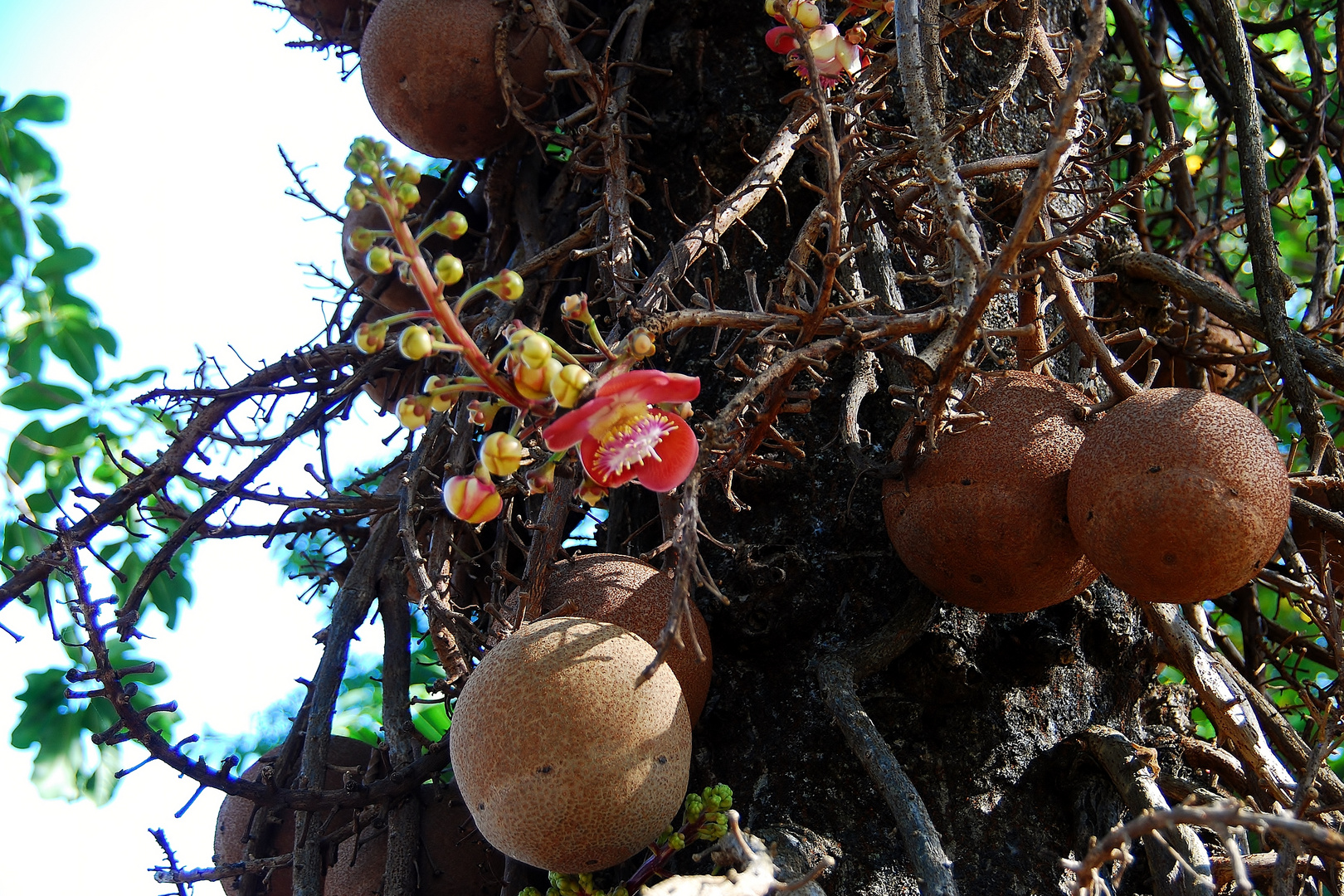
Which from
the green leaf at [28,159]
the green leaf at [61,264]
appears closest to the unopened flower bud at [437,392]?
the green leaf at [61,264]

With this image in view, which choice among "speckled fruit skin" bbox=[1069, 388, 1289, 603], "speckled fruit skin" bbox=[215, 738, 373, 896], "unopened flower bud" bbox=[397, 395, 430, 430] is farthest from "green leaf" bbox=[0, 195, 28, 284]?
"speckled fruit skin" bbox=[1069, 388, 1289, 603]

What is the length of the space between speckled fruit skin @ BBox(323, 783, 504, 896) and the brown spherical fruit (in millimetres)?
1581

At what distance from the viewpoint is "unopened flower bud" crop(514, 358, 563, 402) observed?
904 millimetres

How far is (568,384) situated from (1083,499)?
2.24 ft

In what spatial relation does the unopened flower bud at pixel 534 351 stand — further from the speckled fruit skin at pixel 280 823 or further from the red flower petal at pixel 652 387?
the speckled fruit skin at pixel 280 823

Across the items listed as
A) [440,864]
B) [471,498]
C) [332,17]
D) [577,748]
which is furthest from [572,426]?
[332,17]

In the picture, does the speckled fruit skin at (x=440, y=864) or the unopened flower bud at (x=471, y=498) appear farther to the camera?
the speckled fruit skin at (x=440, y=864)

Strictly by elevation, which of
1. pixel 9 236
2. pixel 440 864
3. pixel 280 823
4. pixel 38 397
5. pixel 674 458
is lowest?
pixel 440 864

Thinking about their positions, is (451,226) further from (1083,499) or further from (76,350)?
(76,350)

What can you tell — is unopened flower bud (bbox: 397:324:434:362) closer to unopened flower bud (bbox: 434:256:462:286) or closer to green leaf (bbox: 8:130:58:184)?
unopened flower bud (bbox: 434:256:462:286)

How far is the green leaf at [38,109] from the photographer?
275 cm

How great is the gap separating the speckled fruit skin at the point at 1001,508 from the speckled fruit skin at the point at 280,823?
1.01 metres

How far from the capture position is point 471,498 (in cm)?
97

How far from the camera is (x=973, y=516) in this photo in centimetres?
130
